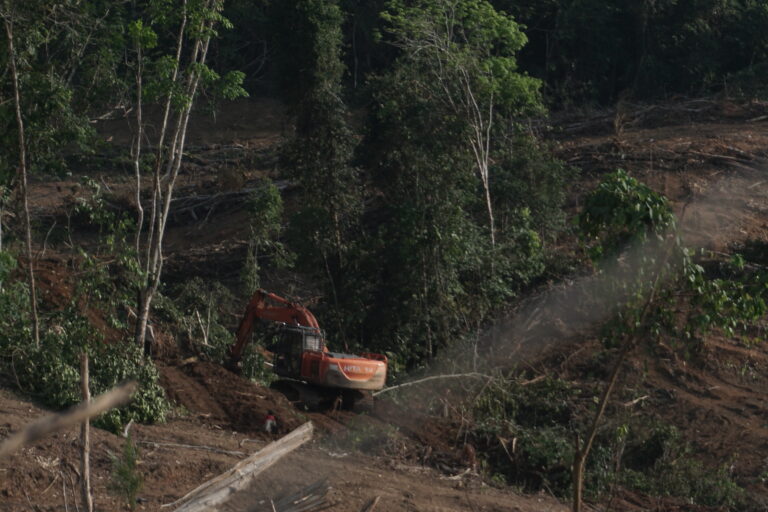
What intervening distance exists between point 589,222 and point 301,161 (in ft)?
44.4

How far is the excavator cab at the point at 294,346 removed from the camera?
16.6 metres

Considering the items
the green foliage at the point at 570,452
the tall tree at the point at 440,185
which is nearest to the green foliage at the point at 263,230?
the tall tree at the point at 440,185

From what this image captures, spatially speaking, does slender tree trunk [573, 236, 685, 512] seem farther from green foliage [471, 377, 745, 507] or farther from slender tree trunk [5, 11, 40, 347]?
slender tree trunk [5, 11, 40, 347]

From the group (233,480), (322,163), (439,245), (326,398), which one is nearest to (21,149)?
(326,398)

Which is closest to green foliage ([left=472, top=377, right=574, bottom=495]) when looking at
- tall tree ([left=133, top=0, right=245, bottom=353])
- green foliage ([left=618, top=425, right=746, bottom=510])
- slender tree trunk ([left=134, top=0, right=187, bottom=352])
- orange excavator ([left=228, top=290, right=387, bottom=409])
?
green foliage ([left=618, top=425, right=746, bottom=510])

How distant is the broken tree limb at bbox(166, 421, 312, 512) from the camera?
30.6 feet

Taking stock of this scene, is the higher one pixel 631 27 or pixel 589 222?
pixel 631 27

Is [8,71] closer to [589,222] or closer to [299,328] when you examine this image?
[299,328]

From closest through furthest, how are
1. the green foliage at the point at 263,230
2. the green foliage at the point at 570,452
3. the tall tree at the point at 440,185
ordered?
the green foliage at the point at 570,452, the tall tree at the point at 440,185, the green foliage at the point at 263,230

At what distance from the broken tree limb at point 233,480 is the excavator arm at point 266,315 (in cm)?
522

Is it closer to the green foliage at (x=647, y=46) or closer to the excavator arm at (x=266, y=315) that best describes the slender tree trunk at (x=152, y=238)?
the excavator arm at (x=266, y=315)

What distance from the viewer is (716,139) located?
26172 millimetres

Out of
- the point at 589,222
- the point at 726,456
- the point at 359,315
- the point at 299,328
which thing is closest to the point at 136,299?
the point at 299,328

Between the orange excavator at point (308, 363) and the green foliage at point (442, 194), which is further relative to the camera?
the green foliage at point (442, 194)
